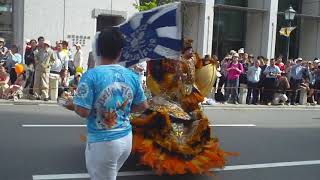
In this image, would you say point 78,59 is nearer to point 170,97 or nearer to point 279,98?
point 279,98

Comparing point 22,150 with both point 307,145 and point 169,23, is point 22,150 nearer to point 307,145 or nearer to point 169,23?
point 169,23

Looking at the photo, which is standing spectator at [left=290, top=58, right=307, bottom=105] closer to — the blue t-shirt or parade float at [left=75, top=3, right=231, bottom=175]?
parade float at [left=75, top=3, right=231, bottom=175]

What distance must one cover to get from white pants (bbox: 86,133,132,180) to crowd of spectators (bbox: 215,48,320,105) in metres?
13.6

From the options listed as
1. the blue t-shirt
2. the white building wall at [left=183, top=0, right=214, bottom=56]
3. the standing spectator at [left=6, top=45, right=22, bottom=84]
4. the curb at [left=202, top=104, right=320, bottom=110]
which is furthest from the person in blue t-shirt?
the white building wall at [left=183, top=0, right=214, bottom=56]

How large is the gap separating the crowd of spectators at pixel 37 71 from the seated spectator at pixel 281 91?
7406mm

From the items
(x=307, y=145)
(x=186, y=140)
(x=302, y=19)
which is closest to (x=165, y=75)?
(x=186, y=140)

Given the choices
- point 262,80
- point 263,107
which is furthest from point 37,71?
point 262,80

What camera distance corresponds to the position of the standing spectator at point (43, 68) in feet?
46.7

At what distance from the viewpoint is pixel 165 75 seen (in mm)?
7293

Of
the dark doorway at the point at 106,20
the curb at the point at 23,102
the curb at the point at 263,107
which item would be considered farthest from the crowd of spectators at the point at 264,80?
the curb at the point at 23,102

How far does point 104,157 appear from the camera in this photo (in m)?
3.78

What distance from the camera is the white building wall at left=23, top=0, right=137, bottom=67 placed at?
19594 mm

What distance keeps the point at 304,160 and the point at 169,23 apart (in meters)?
4.13

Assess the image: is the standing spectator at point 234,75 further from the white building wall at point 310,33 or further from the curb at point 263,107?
the white building wall at point 310,33
